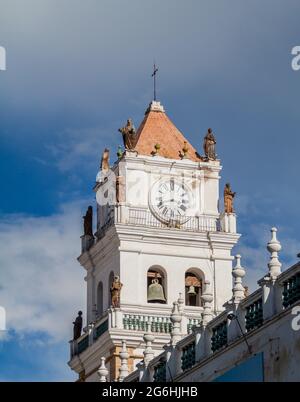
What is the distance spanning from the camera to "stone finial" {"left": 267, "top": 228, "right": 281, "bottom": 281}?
4119 centimetres

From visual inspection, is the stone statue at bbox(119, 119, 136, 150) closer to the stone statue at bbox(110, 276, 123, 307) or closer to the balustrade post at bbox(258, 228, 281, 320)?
the stone statue at bbox(110, 276, 123, 307)

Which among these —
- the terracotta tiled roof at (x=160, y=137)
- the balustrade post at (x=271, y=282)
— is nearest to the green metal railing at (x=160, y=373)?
the balustrade post at (x=271, y=282)

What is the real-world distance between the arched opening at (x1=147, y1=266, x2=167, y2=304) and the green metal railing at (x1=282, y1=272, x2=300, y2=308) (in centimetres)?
2758

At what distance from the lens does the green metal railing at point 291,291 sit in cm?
3953

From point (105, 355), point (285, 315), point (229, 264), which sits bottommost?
point (285, 315)

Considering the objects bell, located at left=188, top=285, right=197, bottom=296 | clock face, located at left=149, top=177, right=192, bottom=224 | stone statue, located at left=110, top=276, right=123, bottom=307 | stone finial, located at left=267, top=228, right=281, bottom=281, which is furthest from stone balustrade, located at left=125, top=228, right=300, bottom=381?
clock face, located at left=149, top=177, right=192, bottom=224

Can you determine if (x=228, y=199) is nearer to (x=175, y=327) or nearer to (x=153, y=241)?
(x=153, y=241)
